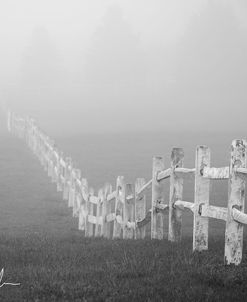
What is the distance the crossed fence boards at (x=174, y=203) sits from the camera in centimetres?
793

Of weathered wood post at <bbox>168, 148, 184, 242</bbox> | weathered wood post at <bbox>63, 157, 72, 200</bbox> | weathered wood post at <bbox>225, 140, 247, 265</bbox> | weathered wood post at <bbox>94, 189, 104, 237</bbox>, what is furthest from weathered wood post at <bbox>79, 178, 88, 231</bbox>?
weathered wood post at <bbox>225, 140, 247, 265</bbox>

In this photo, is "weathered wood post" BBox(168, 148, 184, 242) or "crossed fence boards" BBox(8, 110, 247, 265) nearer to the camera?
"crossed fence boards" BBox(8, 110, 247, 265)

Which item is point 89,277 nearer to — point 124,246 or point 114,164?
point 124,246

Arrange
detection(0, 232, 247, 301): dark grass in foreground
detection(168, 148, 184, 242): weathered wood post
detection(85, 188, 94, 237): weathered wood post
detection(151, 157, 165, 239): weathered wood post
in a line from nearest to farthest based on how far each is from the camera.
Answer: detection(0, 232, 247, 301): dark grass in foreground < detection(168, 148, 184, 242): weathered wood post < detection(151, 157, 165, 239): weathered wood post < detection(85, 188, 94, 237): weathered wood post

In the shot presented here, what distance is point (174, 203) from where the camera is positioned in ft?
33.4

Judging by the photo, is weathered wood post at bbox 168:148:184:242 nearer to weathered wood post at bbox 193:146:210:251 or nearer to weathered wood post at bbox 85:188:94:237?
weathered wood post at bbox 193:146:210:251

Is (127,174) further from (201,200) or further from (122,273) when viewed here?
(122,273)

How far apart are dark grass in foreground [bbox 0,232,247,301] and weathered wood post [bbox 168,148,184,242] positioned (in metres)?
0.42

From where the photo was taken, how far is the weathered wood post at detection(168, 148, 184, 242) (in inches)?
401

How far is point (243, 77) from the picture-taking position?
308ft

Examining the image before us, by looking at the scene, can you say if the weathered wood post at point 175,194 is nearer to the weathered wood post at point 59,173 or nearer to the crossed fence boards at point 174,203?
the crossed fence boards at point 174,203

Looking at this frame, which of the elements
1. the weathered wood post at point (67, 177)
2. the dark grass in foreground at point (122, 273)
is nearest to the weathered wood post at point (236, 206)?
the dark grass in foreground at point (122, 273)

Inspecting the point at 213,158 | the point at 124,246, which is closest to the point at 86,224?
the point at 124,246

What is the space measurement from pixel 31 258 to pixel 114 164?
22.2 metres
